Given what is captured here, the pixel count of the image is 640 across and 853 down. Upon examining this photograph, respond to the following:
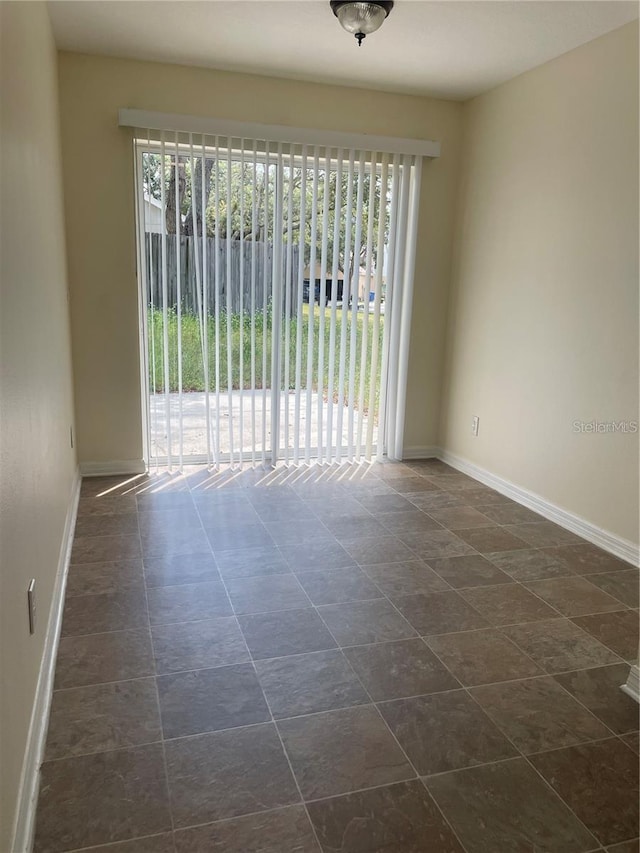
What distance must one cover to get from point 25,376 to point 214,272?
2315 millimetres

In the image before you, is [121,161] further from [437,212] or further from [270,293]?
[437,212]

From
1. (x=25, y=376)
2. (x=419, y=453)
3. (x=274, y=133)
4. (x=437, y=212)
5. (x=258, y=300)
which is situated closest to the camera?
(x=25, y=376)

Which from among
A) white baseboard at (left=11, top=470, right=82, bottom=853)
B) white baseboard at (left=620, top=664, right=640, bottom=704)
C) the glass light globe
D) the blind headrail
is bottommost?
white baseboard at (left=620, top=664, right=640, bottom=704)

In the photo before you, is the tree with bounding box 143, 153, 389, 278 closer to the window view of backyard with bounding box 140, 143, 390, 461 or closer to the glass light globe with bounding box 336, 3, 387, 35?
the window view of backyard with bounding box 140, 143, 390, 461

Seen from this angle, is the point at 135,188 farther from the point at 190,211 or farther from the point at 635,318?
the point at 635,318

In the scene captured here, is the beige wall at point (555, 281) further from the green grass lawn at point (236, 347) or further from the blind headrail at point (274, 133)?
the green grass lawn at point (236, 347)

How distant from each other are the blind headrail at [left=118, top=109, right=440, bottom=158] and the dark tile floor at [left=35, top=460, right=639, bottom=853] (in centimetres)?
227

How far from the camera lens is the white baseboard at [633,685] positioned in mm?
2062

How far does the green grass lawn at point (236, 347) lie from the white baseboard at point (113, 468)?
1.72ft

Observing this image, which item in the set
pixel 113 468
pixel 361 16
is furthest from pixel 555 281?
pixel 113 468

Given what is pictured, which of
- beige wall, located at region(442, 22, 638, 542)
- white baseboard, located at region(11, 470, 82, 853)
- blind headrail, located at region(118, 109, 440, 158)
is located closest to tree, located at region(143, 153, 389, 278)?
blind headrail, located at region(118, 109, 440, 158)

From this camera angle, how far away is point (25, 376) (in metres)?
1.85

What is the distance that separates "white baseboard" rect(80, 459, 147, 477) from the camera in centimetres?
412

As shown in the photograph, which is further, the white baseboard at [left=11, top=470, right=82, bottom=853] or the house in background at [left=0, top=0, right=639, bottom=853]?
the house in background at [left=0, top=0, right=639, bottom=853]
